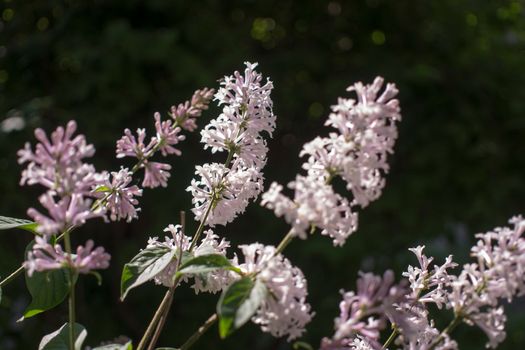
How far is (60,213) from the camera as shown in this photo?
0.59m

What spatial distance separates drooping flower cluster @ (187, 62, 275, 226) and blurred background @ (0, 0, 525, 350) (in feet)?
6.12

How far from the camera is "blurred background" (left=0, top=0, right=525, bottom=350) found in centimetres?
277

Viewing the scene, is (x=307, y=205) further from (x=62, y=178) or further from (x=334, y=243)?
(x=62, y=178)

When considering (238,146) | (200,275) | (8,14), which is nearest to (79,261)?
(200,275)

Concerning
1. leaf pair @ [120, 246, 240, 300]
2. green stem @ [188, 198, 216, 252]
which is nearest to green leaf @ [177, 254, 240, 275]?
leaf pair @ [120, 246, 240, 300]

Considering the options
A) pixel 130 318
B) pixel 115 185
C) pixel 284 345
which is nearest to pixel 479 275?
pixel 115 185

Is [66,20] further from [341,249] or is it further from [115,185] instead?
[115,185]

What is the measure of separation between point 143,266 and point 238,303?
0.17m

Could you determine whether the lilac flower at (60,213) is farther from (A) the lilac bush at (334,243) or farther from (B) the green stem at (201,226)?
(B) the green stem at (201,226)

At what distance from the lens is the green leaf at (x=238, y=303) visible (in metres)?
0.58

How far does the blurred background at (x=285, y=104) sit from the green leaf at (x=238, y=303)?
2100 millimetres

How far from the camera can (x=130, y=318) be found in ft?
9.73

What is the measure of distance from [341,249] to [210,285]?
6.96 feet

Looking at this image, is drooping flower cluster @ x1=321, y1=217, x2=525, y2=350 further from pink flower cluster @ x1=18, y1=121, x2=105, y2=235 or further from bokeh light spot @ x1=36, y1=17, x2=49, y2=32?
bokeh light spot @ x1=36, y1=17, x2=49, y2=32
